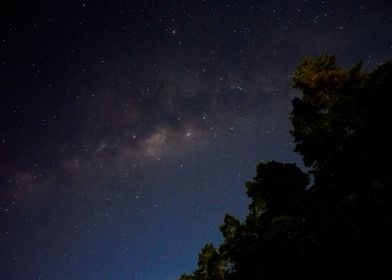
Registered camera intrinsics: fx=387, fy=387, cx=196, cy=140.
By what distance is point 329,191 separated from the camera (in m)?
13.3

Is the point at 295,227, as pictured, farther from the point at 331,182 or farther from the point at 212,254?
the point at 212,254

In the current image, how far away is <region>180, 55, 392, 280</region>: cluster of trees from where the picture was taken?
11.1 meters

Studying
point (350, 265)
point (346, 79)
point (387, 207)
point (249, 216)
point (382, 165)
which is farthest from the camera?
point (249, 216)

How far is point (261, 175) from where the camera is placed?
15.0 metres

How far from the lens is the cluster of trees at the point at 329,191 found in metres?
11.1

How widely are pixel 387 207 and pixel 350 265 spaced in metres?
2.19

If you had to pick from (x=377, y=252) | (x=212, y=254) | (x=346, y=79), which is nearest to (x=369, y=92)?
(x=346, y=79)

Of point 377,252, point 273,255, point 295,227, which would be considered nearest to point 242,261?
point 273,255

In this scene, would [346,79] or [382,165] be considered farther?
[346,79]

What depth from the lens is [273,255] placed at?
1358cm

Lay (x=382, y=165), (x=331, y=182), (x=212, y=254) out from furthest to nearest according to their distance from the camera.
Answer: (x=212, y=254) < (x=331, y=182) < (x=382, y=165)

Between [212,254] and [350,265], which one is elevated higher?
[212,254]

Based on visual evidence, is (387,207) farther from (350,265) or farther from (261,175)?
(261,175)

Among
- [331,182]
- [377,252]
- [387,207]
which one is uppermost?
[331,182]
